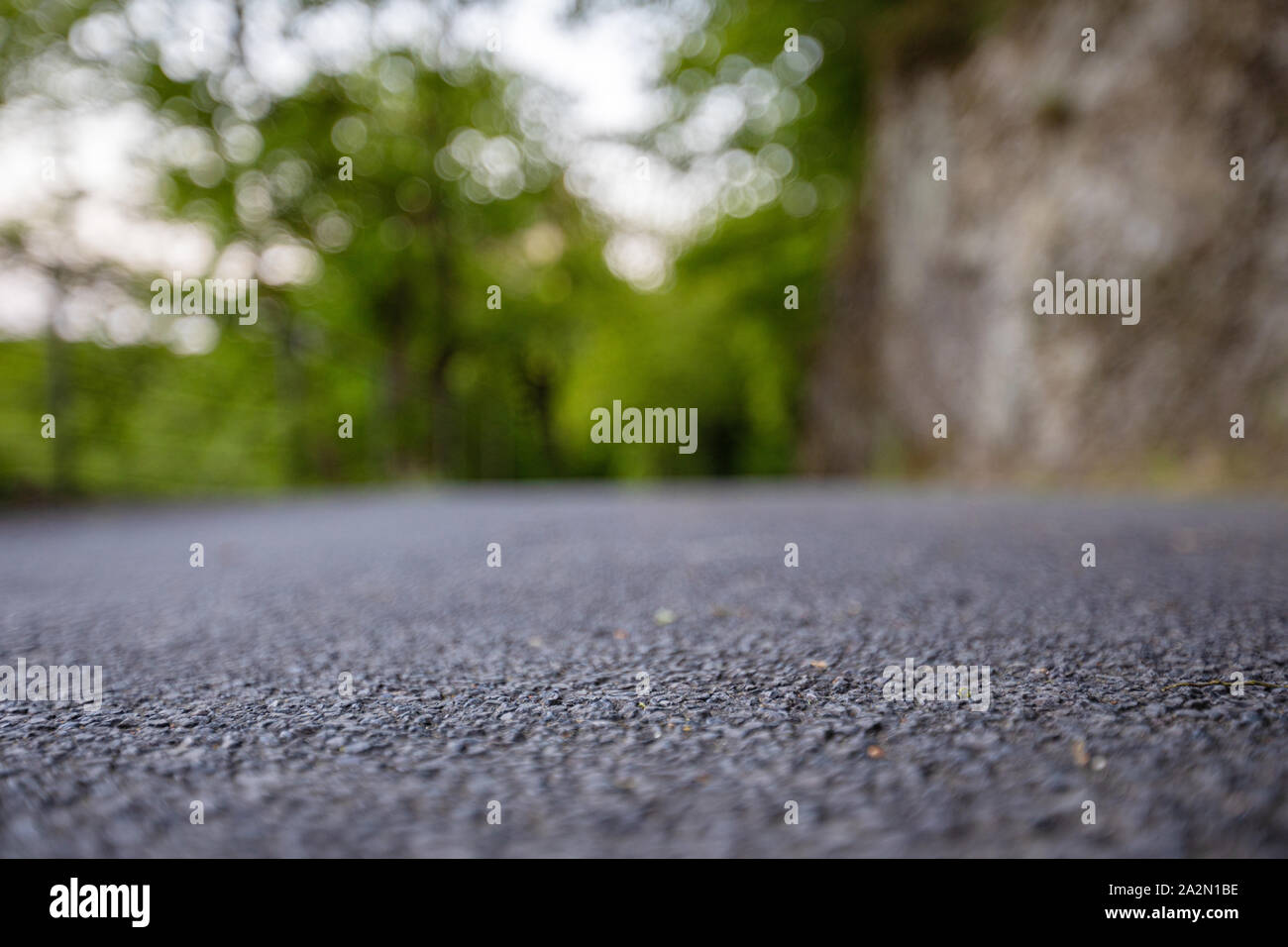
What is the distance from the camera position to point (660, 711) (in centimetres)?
151

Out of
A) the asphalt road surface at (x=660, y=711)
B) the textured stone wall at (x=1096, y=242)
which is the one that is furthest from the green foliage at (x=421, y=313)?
the asphalt road surface at (x=660, y=711)

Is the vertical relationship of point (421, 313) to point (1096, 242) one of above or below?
above

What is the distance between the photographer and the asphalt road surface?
105 centimetres

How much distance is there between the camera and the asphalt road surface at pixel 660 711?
1.05 meters

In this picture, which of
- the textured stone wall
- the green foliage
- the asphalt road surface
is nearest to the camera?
the asphalt road surface

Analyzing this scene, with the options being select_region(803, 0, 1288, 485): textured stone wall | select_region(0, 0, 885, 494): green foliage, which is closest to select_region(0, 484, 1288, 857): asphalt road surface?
select_region(803, 0, 1288, 485): textured stone wall

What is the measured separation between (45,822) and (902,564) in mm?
2906

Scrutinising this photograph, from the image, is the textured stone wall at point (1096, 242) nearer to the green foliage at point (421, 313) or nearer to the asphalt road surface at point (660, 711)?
the green foliage at point (421, 313)

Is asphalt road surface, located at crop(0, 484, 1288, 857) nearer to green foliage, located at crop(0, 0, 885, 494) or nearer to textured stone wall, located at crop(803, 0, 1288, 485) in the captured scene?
textured stone wall, located at crop(803, 0, 1288, 485)

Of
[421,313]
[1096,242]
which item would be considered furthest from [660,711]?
[421,313]

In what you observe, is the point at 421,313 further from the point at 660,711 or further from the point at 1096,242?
the point at 660,711
